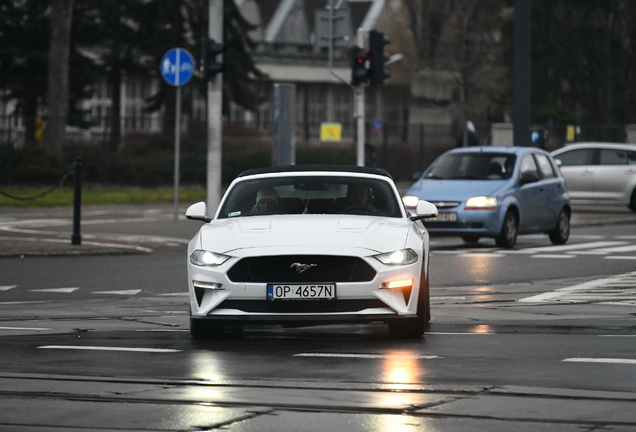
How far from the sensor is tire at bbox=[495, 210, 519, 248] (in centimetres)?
2086

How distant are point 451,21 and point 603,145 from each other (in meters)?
37.8

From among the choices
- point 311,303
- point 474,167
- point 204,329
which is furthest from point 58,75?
point 311,303

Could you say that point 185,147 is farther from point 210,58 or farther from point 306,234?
point 306,234

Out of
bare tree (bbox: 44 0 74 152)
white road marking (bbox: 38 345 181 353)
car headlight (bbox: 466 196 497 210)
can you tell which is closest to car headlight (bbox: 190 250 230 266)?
white road marking (bbox: 38 345 181 353)

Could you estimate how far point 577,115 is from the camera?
6788 cm

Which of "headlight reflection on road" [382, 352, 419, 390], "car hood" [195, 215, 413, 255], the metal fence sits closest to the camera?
"headlight reflection on road" [382, 352, 419, 390]

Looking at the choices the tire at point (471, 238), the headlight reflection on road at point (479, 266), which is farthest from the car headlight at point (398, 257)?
the tire at point (471, 238)

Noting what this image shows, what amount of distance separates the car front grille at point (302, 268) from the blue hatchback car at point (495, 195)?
416 inches

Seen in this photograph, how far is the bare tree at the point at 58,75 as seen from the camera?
1631 inches

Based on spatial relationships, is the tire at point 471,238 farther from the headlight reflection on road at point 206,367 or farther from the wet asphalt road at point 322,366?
the headlight reflection on road at point 206,367

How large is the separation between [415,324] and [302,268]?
1.00m

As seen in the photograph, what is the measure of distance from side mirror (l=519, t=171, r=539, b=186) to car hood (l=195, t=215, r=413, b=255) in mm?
10919

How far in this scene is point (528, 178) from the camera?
21484 millimetres

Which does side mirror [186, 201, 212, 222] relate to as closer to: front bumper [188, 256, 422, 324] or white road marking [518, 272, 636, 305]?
front bumper [188, 256, 422, 324]
